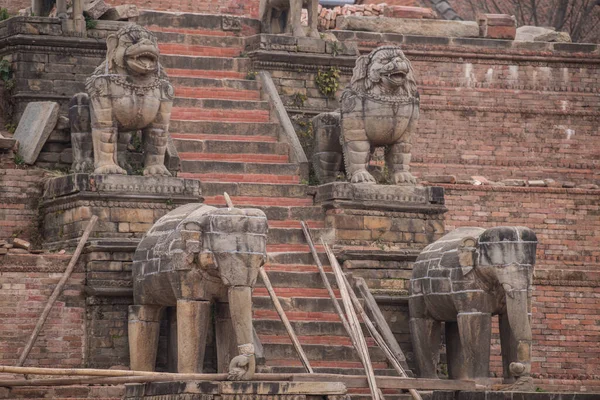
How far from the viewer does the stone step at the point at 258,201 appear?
25.1 m

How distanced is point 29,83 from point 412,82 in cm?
542

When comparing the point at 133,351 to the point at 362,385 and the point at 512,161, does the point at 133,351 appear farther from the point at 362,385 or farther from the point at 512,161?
the point at 512,161

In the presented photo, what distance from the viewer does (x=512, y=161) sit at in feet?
107

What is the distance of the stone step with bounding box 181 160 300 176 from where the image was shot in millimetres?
25641

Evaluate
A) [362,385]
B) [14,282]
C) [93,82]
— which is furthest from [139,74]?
[362,385]

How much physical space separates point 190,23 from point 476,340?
26.4 ft

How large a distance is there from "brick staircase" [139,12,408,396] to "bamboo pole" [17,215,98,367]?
2005mm

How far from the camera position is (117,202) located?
79.0ft

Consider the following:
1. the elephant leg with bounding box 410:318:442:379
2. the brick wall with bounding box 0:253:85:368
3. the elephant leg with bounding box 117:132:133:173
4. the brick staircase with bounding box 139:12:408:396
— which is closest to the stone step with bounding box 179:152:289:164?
the brick staircase with bounding box 139:12:408:396

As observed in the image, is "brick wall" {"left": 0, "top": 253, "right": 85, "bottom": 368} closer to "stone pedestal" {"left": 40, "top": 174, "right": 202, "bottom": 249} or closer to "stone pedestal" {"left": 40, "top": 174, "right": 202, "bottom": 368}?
"stone pedestal" {"left": 40, "top": 174, "right": 202, "bottom": 368}

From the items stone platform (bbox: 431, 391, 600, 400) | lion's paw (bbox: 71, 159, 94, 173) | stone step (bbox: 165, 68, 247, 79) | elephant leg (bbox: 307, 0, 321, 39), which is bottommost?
stone platform (bbox: 431, 391, 600, 400)

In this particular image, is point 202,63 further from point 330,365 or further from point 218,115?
point 330,365

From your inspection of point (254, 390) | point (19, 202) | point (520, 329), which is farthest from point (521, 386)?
point (19, 202)

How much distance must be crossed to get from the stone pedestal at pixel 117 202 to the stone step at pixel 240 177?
1145 mm
